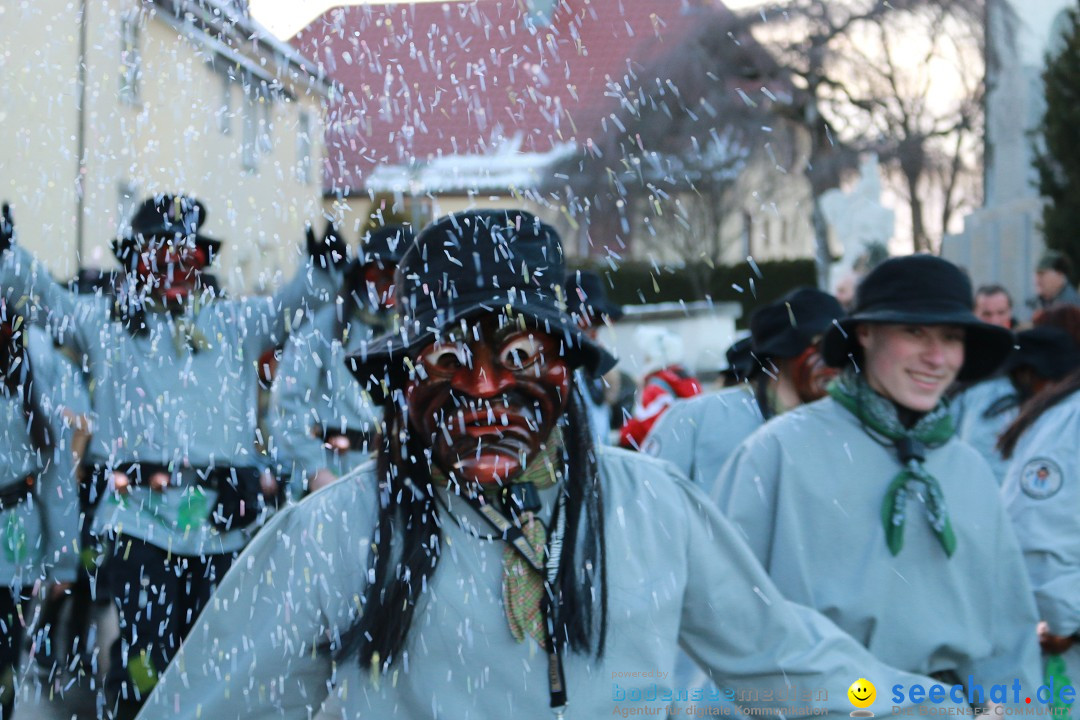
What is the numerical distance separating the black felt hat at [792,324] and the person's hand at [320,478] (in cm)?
184

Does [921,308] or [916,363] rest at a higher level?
[921,308]

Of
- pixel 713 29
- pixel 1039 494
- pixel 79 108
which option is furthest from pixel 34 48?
pixel 1039 494

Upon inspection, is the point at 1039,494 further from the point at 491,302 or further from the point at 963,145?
the point at 963,145

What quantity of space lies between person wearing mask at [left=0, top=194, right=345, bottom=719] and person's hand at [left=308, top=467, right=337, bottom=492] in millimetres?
674

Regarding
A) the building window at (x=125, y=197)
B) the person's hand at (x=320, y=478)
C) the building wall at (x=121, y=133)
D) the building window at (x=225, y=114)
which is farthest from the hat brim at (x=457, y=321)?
the building window at (x=225, y=114)

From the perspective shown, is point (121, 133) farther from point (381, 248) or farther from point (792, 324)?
point (792, 324)

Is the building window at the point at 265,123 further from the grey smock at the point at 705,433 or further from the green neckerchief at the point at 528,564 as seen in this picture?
the green neckerchief at the point at 528,564

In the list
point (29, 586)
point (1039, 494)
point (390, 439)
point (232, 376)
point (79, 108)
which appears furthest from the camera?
point (79, 108)

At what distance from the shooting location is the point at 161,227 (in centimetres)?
498

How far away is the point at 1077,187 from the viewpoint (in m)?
18.8

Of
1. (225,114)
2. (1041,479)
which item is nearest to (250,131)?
(225,114)

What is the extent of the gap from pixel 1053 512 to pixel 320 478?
295 cm

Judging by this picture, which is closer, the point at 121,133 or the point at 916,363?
the point at 916,363

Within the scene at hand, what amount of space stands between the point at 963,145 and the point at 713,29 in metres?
4.53
